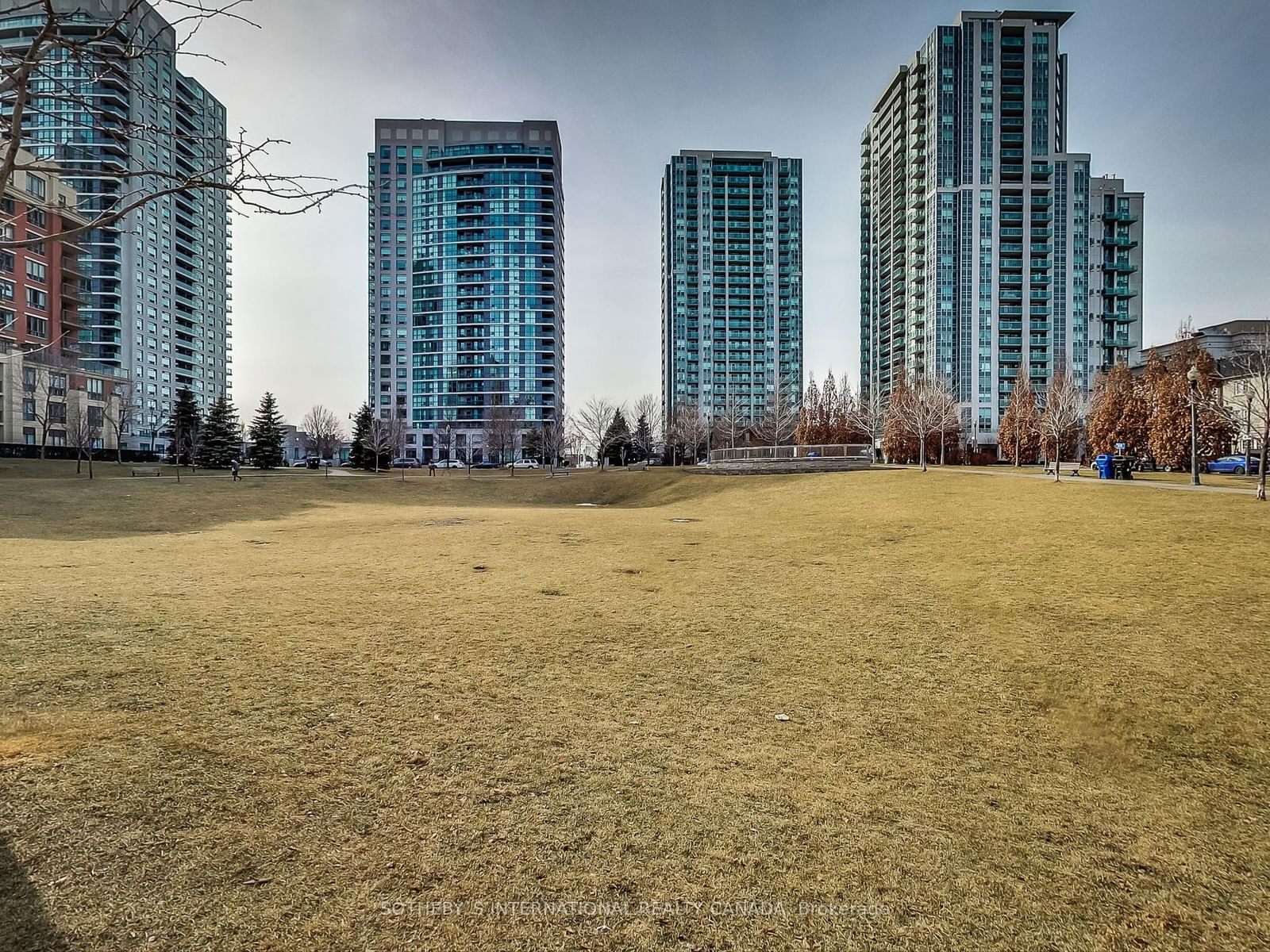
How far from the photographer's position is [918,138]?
10212 cm

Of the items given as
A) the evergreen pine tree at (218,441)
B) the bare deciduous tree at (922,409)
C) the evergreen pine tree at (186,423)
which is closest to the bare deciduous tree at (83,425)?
the evergreen pine tree at (186,423)

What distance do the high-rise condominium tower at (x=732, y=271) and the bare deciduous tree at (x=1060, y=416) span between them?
73.2 meters

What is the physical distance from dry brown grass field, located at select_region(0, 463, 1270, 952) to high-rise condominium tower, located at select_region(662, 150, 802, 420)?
13478 cm

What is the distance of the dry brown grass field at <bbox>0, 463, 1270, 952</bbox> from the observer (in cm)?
311

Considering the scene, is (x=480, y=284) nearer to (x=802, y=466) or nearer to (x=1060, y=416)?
(x=802, y=466)

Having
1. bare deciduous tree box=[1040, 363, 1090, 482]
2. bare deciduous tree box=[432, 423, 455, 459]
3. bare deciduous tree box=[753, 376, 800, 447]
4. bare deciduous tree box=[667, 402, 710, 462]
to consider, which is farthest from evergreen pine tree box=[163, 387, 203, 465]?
bare deciduous tree box=[1040, 363, 1090, 482]

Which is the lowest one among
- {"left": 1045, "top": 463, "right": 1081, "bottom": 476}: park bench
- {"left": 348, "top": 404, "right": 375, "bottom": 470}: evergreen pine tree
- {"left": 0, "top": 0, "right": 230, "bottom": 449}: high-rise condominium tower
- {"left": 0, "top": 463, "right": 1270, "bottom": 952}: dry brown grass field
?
{"left": 0, "top": 463, "right": 1270, "bottom": 952}: dry brown grass field

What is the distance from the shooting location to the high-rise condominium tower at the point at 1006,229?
9488cm

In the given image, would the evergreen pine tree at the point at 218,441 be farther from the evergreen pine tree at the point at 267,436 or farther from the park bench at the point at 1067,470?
the park bench at the point at 1067,470

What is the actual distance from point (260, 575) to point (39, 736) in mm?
7245

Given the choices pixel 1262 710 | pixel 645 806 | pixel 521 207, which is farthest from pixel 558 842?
pixel 521 207

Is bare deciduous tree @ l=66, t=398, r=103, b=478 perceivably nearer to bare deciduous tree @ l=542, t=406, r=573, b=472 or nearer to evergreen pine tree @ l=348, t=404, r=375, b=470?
evergreen pine tree @ l=348, t=404, r=375, b=470

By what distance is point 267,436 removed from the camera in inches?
2461

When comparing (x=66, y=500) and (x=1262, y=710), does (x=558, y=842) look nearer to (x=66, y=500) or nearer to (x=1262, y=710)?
(x=1262, y=710)
